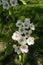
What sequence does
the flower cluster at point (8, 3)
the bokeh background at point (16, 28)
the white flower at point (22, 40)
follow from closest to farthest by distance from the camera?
1. the white flower at point (22, 40)
2. the flower cluster at point (8, 3)
3. the bokeh background at point (16, 28)

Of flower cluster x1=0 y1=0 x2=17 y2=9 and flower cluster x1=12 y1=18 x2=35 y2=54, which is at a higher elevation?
flower cluster x1=0 y1=0 x2=17 y2=9

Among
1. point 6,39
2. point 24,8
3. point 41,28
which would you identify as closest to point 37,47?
point 41,28

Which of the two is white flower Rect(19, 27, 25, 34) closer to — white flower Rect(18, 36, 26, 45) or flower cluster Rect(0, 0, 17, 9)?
white flower Rect(18, 36, 26, 45)

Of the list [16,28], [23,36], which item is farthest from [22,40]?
[16,28]

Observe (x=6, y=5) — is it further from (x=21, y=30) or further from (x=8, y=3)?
(x=21, y=30)

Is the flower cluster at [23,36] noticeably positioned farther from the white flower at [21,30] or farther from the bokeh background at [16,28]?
the bokeh background at [16,28]

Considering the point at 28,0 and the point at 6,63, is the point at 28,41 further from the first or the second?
the point at 28,0

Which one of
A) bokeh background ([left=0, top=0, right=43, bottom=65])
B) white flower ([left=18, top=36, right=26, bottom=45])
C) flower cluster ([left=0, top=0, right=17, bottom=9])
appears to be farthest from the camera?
bokeh background ([left=0, top=0, right=43, bottom=65])

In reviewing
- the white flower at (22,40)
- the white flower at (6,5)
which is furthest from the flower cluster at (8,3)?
the white flower at (22,40)

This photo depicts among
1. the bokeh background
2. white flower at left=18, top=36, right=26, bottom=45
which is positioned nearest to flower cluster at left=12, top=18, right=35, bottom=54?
white flower at left=18, top=36, right=26, bottom=45
